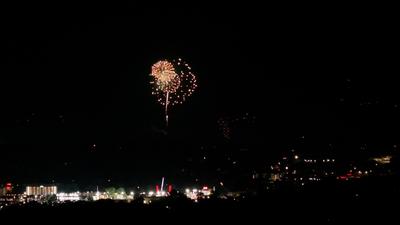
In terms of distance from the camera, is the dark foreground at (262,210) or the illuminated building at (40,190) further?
the illuminated building at (40,190)

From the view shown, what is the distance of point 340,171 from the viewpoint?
1551 inches

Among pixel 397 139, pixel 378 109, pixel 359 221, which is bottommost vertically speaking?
pixel 359 221

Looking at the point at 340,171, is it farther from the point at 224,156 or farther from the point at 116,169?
the point at 116,169

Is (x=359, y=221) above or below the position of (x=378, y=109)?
below

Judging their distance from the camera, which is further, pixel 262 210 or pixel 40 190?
pixel 40 190

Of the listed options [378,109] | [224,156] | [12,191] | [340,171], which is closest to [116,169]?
[12,191]

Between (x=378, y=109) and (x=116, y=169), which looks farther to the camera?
(x=116, y=169)

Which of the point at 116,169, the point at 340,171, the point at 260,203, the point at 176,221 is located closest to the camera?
the point at 176,221

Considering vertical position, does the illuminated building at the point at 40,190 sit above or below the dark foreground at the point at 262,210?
above

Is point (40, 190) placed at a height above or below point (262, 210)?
above

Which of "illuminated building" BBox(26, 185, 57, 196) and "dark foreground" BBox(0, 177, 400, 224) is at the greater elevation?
"illuminated building" BBox(26, 185, 57, 196)

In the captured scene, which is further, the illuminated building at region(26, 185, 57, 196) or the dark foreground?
the illuminated building at region(26, 185, 57, 196)

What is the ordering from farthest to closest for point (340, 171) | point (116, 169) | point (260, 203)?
point (116, 169) < point (340, 171) < point (260, 203)

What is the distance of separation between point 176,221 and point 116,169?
54352 mm
